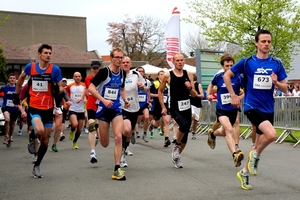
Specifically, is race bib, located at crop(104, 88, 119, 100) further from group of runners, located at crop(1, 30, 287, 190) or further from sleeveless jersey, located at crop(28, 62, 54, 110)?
sleeveless jersey, located at crop(28, 62, 54, 110)

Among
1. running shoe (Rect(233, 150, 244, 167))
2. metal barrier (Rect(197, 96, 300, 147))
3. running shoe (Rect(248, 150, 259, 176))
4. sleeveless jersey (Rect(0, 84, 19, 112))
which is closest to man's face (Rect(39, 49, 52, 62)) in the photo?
running shoe (Rect(233, 150, 244, 167))

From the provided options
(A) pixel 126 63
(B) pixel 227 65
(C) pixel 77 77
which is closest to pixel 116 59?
(A) pixel 126 63

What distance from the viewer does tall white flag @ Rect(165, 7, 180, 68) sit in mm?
19828

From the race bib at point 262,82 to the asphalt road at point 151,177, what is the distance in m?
1.39

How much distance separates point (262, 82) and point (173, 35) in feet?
45.3

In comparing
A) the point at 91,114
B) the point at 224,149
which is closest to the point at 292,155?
the point at 224,149

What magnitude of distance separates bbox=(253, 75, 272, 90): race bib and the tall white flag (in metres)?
13.2

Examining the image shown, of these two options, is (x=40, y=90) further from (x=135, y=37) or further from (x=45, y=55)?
(x=135, y=37)

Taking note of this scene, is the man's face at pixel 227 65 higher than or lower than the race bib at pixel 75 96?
higher

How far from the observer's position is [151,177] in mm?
7664

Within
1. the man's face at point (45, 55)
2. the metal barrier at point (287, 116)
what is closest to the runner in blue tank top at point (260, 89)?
the man's face at point (45, 55)

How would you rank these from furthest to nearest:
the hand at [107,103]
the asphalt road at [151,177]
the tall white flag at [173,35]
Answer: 1. the tall white flag at [173,35]
2. the hand at [107,103]
3. the asphalt road at [151,177]

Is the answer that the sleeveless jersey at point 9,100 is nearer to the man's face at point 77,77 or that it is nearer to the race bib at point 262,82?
the man's face at point 77,77

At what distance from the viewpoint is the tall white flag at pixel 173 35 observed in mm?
19828
